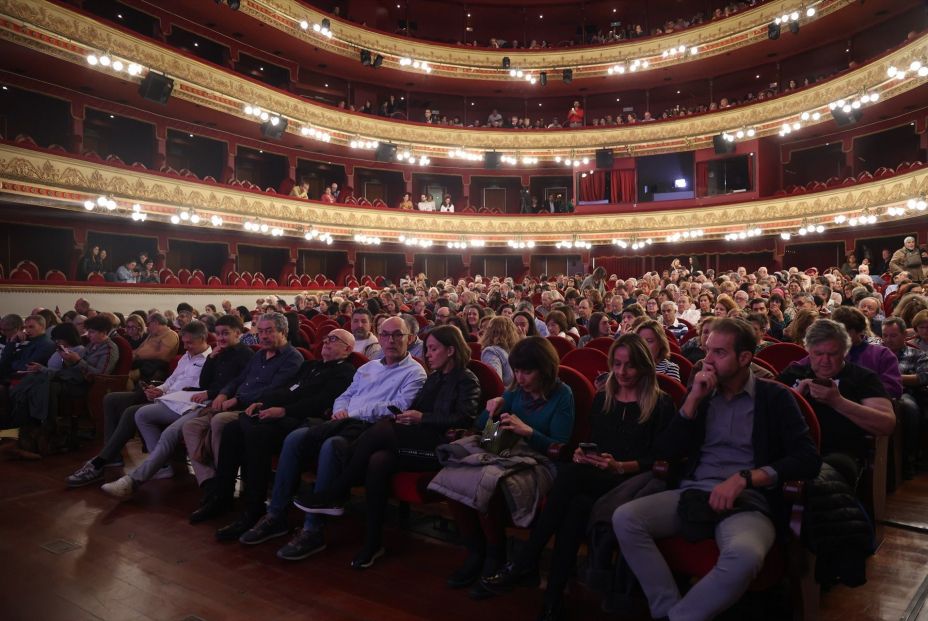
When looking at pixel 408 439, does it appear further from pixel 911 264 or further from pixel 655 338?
pixel 911 264

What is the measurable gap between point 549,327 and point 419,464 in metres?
2.48

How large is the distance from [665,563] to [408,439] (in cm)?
126

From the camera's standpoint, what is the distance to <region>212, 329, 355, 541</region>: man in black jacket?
10.1 feet

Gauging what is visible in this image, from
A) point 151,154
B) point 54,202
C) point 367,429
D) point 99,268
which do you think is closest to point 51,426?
point 367,429

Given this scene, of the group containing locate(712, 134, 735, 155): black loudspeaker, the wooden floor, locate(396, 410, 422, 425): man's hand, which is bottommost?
the wooden floor

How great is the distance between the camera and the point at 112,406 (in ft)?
14.0

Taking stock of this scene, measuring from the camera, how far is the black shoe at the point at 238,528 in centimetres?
298

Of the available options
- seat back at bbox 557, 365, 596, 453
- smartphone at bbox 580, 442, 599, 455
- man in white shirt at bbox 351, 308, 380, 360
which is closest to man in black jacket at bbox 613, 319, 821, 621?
smartphone at bbox 580, 442, 599, 455

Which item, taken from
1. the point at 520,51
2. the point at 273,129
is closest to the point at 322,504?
the point at 273,129

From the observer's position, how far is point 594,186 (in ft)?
60.1

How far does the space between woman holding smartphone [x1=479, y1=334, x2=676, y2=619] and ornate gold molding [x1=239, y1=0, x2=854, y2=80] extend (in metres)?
14.3

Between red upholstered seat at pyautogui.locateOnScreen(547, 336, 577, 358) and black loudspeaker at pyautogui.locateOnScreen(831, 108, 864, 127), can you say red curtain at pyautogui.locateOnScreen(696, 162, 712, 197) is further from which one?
red upholstered seat at pyautogui.locateOnScreen(547, 336, 577, 358)

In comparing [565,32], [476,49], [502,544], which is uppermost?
[565,32]

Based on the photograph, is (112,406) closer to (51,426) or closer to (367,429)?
(51,426)
